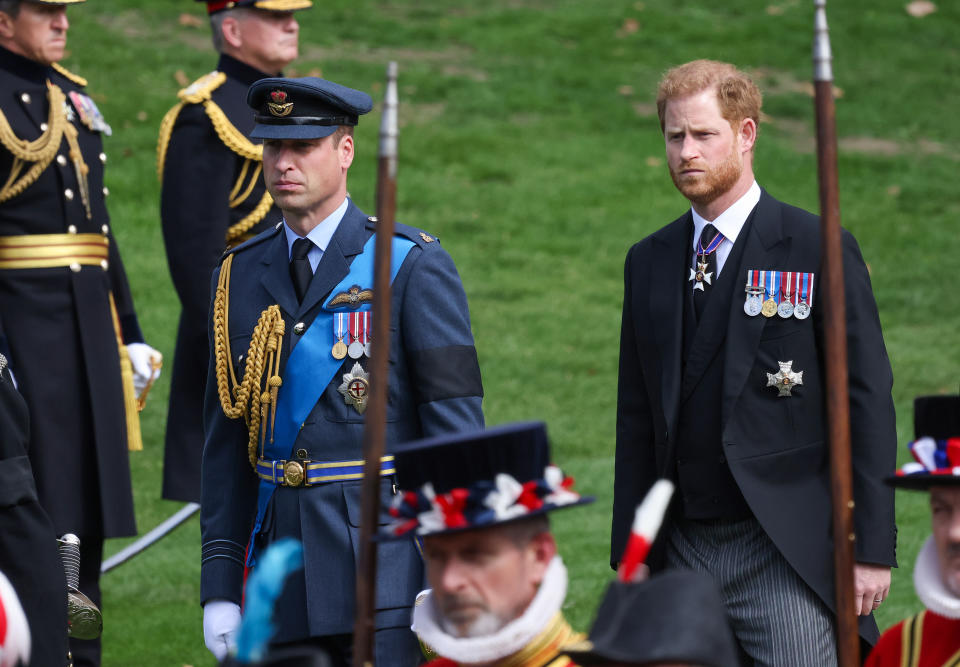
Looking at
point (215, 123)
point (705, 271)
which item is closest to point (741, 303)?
point (705, 271)

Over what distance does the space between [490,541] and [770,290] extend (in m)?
1.71

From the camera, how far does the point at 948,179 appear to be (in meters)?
16.9

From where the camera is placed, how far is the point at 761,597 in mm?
5184

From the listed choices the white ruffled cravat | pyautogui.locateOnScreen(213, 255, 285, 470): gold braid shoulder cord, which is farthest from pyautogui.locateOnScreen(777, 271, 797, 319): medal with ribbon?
the white ruffled cravat

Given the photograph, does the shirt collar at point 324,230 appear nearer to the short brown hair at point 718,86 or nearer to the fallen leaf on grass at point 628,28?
the short brown hair at point 718,86

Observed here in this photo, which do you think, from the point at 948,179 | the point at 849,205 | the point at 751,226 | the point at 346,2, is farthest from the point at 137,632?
the point at 346,2

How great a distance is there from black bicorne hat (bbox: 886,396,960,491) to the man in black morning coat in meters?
1.15

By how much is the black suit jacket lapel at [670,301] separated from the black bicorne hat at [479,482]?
1.41 m

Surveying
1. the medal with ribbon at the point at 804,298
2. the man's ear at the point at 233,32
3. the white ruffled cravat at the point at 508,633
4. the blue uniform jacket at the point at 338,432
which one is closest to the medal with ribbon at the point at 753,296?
the medal with ribbon at the point at 804,298

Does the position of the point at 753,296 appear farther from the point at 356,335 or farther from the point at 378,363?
the point at 378,363

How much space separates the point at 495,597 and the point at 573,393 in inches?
351

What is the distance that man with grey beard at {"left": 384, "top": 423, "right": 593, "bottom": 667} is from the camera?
12.3 ft

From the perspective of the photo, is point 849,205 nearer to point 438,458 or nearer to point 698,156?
point 698,156

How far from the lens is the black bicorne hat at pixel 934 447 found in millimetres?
3781
